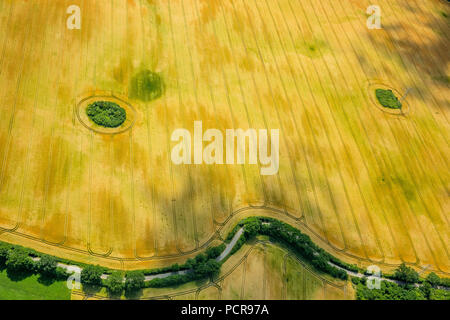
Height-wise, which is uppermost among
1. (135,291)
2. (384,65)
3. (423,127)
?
(384,65)

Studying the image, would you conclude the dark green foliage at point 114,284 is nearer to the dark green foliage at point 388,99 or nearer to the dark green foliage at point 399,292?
the dark green foliage at point 399,292

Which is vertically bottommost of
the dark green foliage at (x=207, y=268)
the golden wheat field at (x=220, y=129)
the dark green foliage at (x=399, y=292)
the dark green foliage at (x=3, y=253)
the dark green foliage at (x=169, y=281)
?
the dark green foliage at (x=399, y=292)

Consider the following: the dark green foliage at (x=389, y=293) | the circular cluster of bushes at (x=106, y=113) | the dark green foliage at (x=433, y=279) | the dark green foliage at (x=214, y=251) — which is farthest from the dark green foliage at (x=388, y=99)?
the circular cluster of bushes at (x=106, y=113)

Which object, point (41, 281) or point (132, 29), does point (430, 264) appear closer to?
point (41, 281)

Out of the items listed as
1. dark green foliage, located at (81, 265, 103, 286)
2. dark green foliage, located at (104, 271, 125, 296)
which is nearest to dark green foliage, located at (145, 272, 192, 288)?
dark green foliage, located at (104, 271, 125, 296)

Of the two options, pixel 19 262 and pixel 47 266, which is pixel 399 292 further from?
pixel 19 262

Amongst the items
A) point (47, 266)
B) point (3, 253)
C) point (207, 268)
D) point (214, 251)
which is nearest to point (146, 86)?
point (214, 251)

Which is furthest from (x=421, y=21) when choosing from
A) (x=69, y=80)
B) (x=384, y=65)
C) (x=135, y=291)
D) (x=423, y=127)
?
(x=135, y=291)
